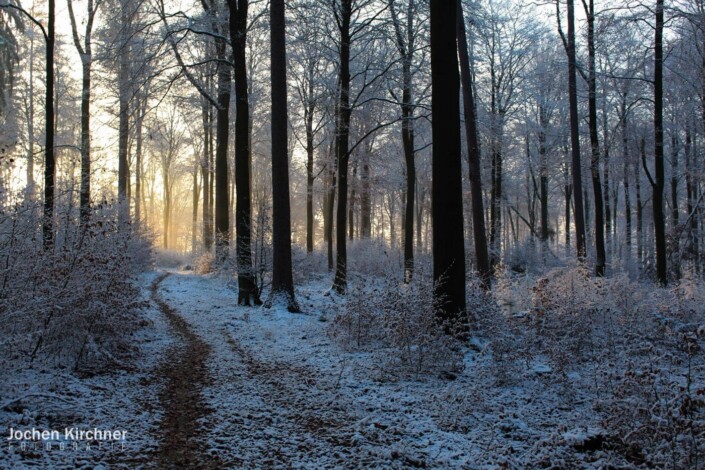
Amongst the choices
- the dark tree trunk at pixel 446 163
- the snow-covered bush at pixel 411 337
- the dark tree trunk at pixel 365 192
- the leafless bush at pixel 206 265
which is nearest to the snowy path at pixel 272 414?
the snow-covered bush at pixel 411 337

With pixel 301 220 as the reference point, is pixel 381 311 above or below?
below

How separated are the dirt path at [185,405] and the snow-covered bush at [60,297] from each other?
0.80 m

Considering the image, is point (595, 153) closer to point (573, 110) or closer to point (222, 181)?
point (573, 110)

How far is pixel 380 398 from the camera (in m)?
4.91

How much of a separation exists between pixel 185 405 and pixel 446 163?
482 cm

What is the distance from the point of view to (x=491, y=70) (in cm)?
2225

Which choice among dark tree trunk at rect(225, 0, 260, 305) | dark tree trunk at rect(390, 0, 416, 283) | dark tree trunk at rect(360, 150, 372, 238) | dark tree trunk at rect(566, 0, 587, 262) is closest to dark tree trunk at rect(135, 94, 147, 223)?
dark tree trunk at rect(225, 0, 260, 305)

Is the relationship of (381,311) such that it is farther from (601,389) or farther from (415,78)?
(415,78)

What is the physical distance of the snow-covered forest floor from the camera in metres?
Result: 3.51

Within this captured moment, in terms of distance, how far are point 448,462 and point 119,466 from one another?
2429 millimetres

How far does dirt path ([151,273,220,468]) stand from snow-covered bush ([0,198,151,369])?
0.80m

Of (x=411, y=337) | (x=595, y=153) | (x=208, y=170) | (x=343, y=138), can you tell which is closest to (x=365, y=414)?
(x=411, y=337)

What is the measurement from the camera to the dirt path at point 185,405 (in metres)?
3.49

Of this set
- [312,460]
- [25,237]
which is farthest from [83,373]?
[312,460]
